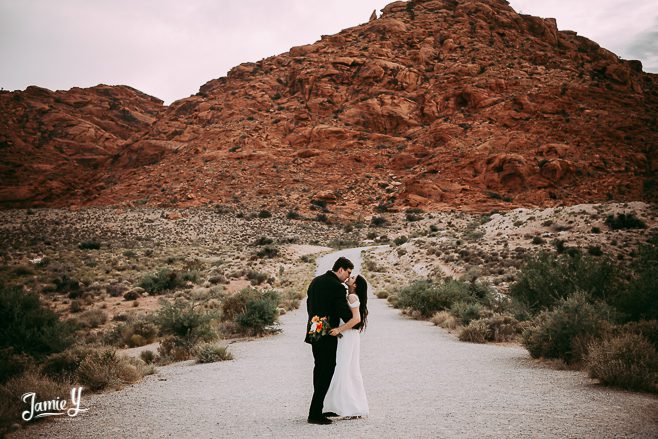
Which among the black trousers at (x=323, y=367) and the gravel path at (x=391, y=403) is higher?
the black trousers at (x=323, y=367)

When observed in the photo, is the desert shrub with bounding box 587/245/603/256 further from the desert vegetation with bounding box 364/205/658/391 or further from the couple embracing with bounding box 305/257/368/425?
the couple embracing with bounding box 305/257/368/425

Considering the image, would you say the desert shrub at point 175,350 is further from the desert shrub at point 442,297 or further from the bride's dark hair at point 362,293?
the desert shrub at point 442,297

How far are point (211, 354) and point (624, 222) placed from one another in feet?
93.9

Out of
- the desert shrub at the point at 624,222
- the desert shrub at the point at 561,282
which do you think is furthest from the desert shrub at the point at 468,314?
the desert shrub at the point at 624,222

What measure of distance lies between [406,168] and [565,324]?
61816 millimetres

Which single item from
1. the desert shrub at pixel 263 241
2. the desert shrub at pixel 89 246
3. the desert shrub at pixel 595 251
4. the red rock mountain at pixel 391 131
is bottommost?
the desert shrub at pixel 89 246

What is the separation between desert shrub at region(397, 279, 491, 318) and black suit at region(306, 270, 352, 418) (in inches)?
440

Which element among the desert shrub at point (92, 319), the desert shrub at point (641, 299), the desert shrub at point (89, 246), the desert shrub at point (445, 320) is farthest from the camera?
the desert shrub at point (89, 246)

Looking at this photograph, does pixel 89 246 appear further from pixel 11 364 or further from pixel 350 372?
pixel 350 372

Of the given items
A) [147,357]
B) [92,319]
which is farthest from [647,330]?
[92,319]

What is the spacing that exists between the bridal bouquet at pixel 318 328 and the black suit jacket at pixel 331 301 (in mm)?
60

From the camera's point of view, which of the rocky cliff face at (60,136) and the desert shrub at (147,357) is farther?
the rocky cliff face at (60,136)

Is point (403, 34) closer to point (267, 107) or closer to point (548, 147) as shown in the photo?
point (267, 107)

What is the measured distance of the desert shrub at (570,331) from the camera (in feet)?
26.6
